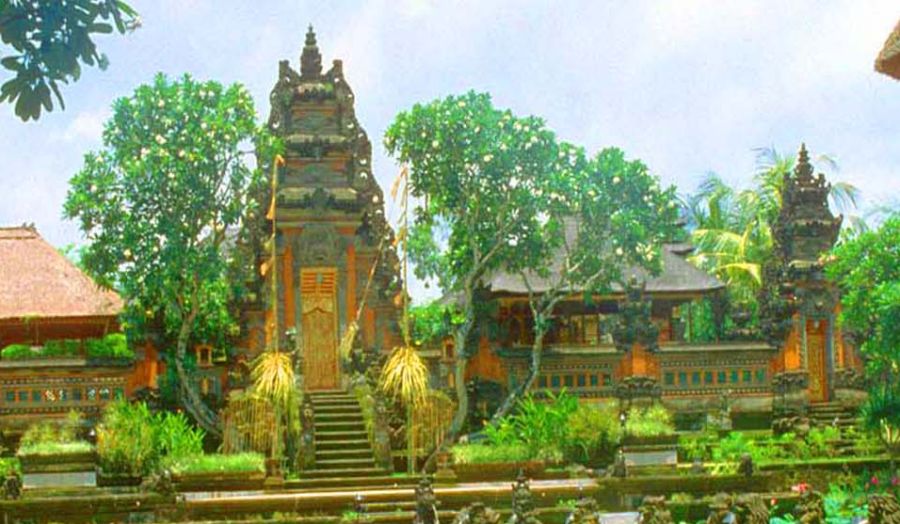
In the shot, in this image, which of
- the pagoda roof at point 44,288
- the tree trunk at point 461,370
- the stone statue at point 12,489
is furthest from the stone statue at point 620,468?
the pagoda roof at point 44,288

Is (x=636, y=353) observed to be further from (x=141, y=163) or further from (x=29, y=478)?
(x=29, y=478)

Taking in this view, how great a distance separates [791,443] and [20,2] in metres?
22.1

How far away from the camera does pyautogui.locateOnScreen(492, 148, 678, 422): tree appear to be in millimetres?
30256

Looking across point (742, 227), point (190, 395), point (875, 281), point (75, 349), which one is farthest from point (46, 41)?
point (742, 227)

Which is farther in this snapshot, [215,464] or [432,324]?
[432,324]

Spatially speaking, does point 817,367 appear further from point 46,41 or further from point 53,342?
point 46,41

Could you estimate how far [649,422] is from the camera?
2773 centimetres

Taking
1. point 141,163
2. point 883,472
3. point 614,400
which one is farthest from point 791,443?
point 141,163

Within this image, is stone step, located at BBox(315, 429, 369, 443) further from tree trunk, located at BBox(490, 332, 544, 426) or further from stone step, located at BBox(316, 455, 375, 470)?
tree trunk, located at BBox(490, 332, 544, 426)

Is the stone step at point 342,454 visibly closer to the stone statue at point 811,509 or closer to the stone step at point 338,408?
the stone step at point 338,408

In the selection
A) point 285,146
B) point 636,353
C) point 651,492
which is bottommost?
point 651,492

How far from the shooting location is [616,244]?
30516mm

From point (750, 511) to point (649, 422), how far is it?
11.4 metres

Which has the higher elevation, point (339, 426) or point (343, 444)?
point (339, 426)
